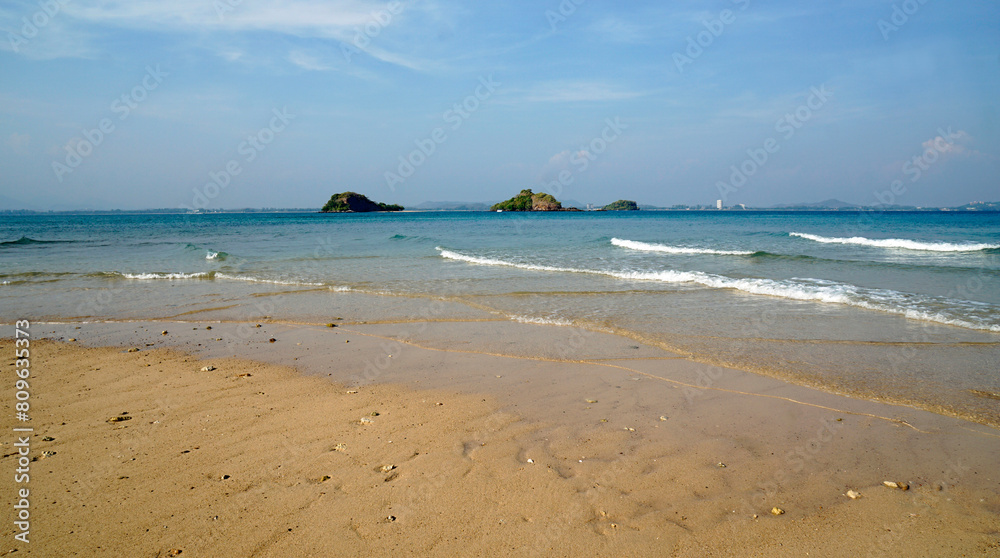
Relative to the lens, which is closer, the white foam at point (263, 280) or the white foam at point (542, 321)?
the white foam at point (542, 321)

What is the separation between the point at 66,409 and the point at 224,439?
2167 millimetres

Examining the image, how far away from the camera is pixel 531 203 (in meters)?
136

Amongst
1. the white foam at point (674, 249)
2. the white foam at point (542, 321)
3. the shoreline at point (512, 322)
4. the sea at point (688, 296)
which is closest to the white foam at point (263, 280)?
the sea at point (688, 296)

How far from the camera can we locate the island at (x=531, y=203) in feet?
434

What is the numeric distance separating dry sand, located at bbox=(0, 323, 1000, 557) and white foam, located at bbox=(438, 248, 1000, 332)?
5.79 m

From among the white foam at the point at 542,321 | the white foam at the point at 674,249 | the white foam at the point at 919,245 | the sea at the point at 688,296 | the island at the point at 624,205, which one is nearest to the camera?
the sea at the point at 688,296

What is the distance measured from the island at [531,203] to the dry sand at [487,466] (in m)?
128

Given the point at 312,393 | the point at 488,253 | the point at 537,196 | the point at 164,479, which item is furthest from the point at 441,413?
the point at 537,196

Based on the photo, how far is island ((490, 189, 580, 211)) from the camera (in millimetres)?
132250

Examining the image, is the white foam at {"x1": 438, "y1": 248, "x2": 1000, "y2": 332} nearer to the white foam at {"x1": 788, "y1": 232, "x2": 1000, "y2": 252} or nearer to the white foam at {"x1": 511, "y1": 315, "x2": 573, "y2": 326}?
the white foam at {"x1": 511, "y1": 315, "x2": 573, "y2": 326}

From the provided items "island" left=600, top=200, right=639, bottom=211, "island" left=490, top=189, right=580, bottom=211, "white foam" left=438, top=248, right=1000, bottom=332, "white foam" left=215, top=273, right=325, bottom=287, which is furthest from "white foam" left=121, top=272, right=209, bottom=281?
"island" left=600, top=200, right=639, bottom=211

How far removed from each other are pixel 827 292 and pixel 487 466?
11.1m

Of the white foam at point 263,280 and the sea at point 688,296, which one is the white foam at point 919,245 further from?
the white foam at point 263,280

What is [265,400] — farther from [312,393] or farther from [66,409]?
[66,409]
